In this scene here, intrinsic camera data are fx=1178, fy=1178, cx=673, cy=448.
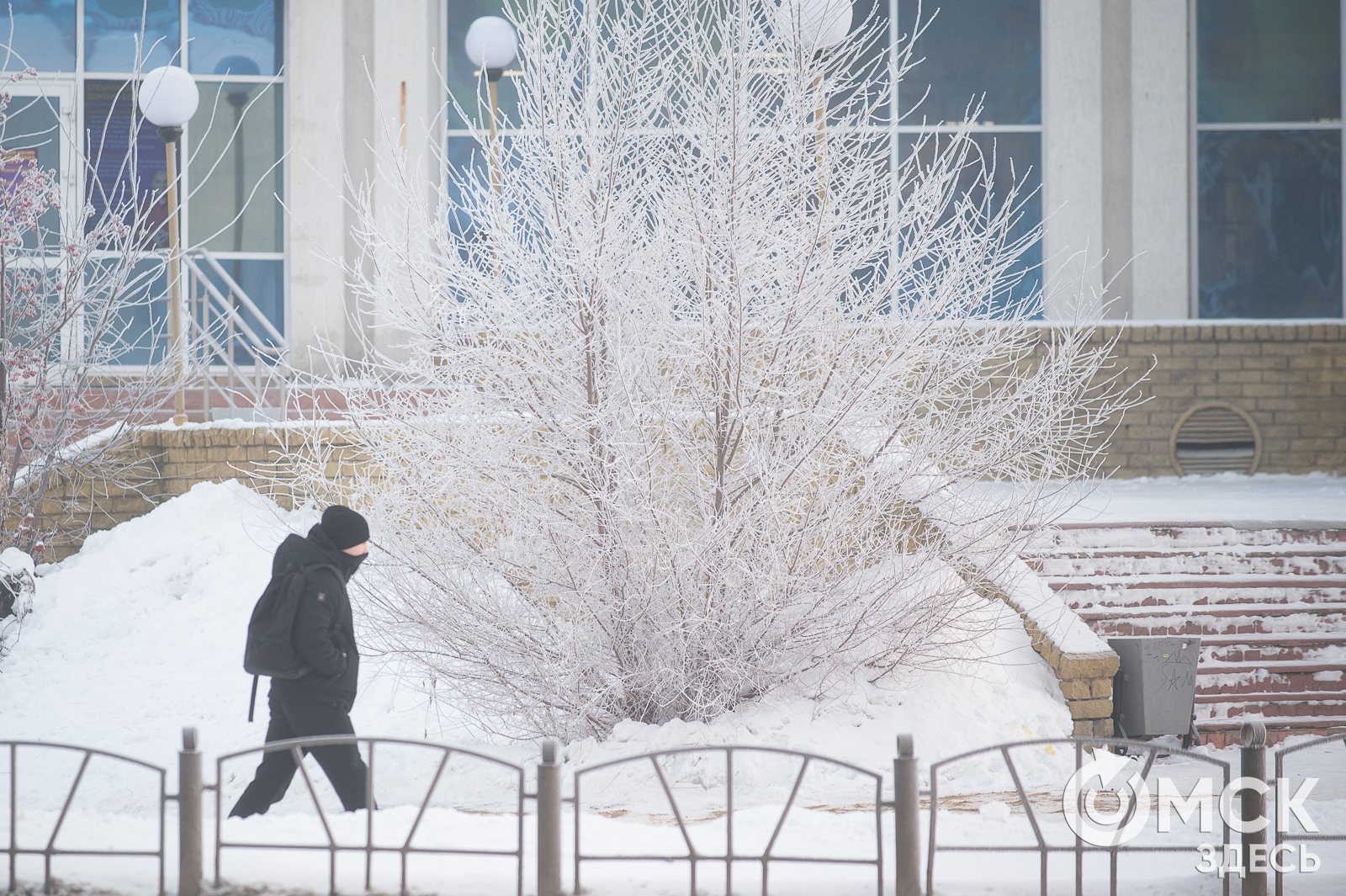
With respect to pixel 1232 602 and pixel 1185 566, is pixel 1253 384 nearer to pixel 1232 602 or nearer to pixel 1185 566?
pixel 1185 566

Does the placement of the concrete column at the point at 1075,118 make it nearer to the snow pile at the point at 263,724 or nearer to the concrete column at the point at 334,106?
the concrete column at the point at 334,106

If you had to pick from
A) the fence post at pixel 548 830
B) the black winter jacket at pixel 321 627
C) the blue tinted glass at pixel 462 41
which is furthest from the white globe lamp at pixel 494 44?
the fence post at pixel 548 830

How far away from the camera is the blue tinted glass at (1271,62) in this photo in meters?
12.4

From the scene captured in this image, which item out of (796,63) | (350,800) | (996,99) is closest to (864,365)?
(796,63)

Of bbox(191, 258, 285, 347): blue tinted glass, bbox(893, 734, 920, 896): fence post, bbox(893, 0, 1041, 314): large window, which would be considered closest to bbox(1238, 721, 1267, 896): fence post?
bbox(893, 734, 920, 896): fence post

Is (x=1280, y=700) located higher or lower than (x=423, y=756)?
higher

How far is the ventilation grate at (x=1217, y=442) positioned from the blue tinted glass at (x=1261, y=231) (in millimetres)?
1606

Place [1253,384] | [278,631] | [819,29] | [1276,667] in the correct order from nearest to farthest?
[278,631] < [819,29] < [1276,667] < [1253,384]

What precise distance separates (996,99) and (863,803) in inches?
375

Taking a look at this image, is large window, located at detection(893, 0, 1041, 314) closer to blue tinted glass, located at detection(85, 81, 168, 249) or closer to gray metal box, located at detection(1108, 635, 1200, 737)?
gray metal box, located at detection(1108, 635, 1200, 737)

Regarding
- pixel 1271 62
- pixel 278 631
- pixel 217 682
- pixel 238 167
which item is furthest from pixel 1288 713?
pixel 238 167

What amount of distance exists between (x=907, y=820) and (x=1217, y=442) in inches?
356

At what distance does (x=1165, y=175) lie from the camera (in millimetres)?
12172

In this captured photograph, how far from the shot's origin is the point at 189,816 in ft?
11.9
